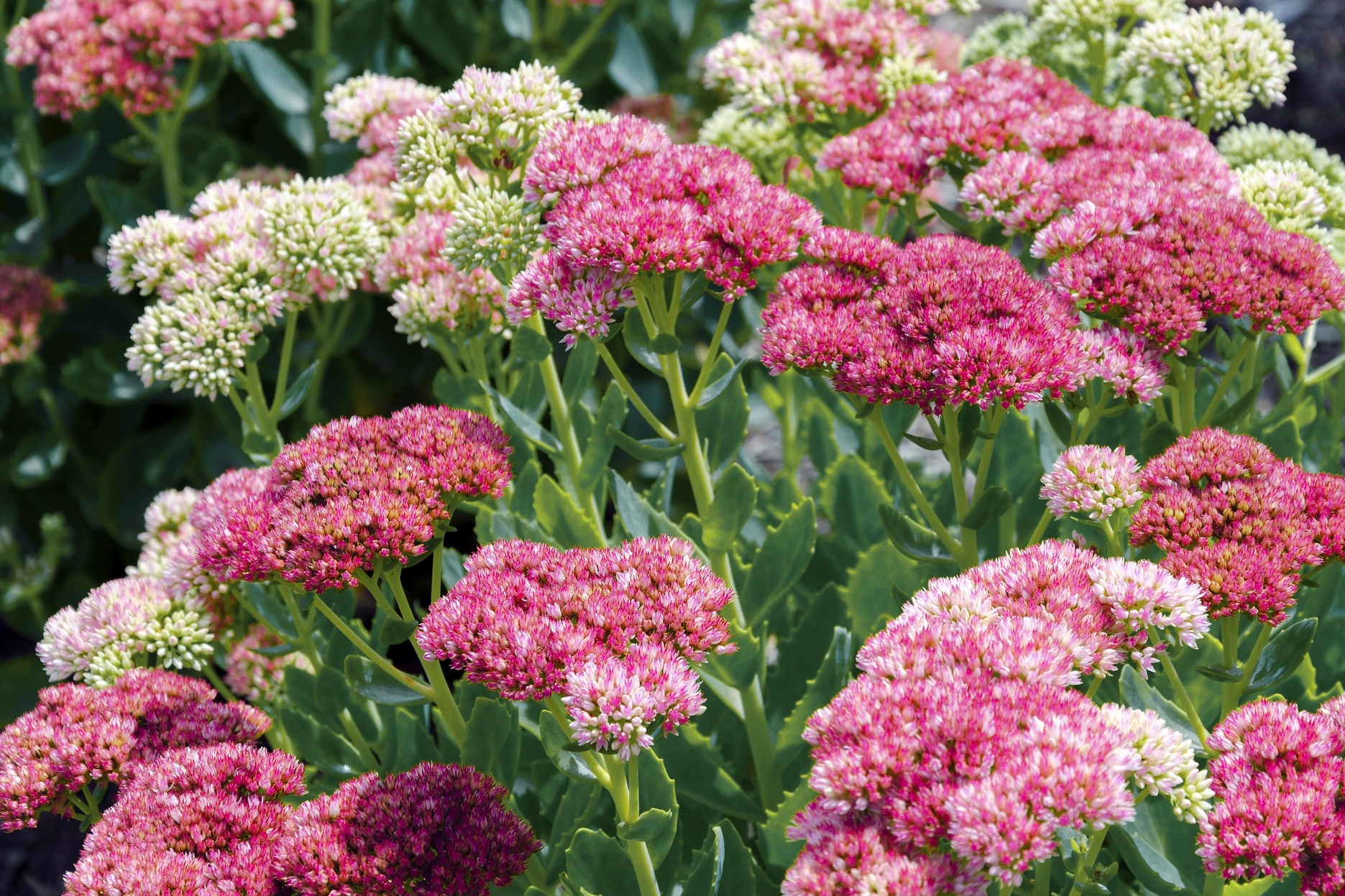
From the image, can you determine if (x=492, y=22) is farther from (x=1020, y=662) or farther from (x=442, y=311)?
(x=1020, y=662)

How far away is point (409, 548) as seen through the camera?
1.47m

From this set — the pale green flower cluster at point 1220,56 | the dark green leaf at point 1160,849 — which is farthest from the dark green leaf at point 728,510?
the pale green flower cluster at point 1220,56

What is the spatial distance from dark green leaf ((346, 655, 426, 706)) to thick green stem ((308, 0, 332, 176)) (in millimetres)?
2015

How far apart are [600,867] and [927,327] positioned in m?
0.79

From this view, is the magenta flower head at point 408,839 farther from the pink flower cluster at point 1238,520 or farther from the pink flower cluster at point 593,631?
the pink flower cluster at point 1238,520

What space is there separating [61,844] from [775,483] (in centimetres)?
225

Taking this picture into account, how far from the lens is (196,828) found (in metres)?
1.36

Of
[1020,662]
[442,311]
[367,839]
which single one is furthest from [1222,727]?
[442,311]

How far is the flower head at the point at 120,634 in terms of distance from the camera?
1765 mm

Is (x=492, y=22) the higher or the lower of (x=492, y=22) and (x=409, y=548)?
Answer: the higher

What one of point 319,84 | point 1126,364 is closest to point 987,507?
point 1126,364

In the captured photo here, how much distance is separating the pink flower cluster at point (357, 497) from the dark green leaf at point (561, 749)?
0.28 metres

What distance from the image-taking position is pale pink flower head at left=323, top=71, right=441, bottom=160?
2.21 meters

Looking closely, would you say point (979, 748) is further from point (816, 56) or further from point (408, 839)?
point (816, 56)
